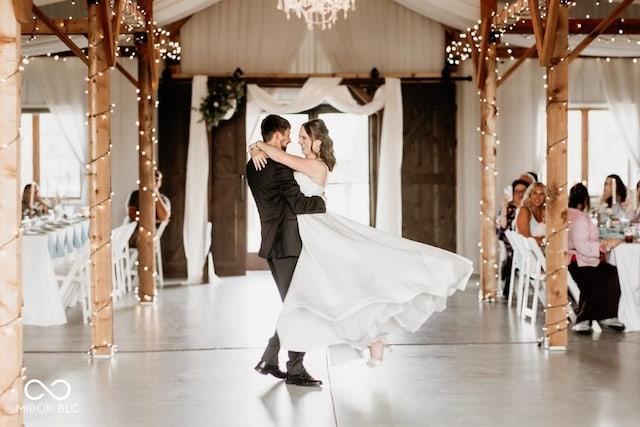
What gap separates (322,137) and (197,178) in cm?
662

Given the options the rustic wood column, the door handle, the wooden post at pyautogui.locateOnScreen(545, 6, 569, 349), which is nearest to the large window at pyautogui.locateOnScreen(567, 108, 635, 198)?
the rustic wood column

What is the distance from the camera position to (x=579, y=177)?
13.1 metres

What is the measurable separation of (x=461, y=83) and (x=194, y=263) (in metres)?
4.44

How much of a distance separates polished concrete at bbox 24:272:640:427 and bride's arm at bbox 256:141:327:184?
1342 mm

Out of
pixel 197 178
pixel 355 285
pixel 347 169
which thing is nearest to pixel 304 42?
pixel 347 169

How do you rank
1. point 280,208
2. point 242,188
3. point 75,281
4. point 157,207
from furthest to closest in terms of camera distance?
point 242,188 < point 157,207 < point 75,281 < point 280,208

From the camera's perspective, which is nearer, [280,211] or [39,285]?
[280,211]

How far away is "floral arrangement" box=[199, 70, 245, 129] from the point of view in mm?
12141

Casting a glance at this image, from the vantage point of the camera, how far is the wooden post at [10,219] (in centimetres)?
437

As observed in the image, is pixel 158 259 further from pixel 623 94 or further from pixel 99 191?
pixel 623 94

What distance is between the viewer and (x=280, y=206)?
5785 millimetres

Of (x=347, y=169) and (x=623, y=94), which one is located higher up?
(x=623, y=94)

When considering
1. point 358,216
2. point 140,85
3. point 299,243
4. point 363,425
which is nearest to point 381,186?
point 358,216

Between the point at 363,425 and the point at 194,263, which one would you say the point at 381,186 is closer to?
the point at 194,263
